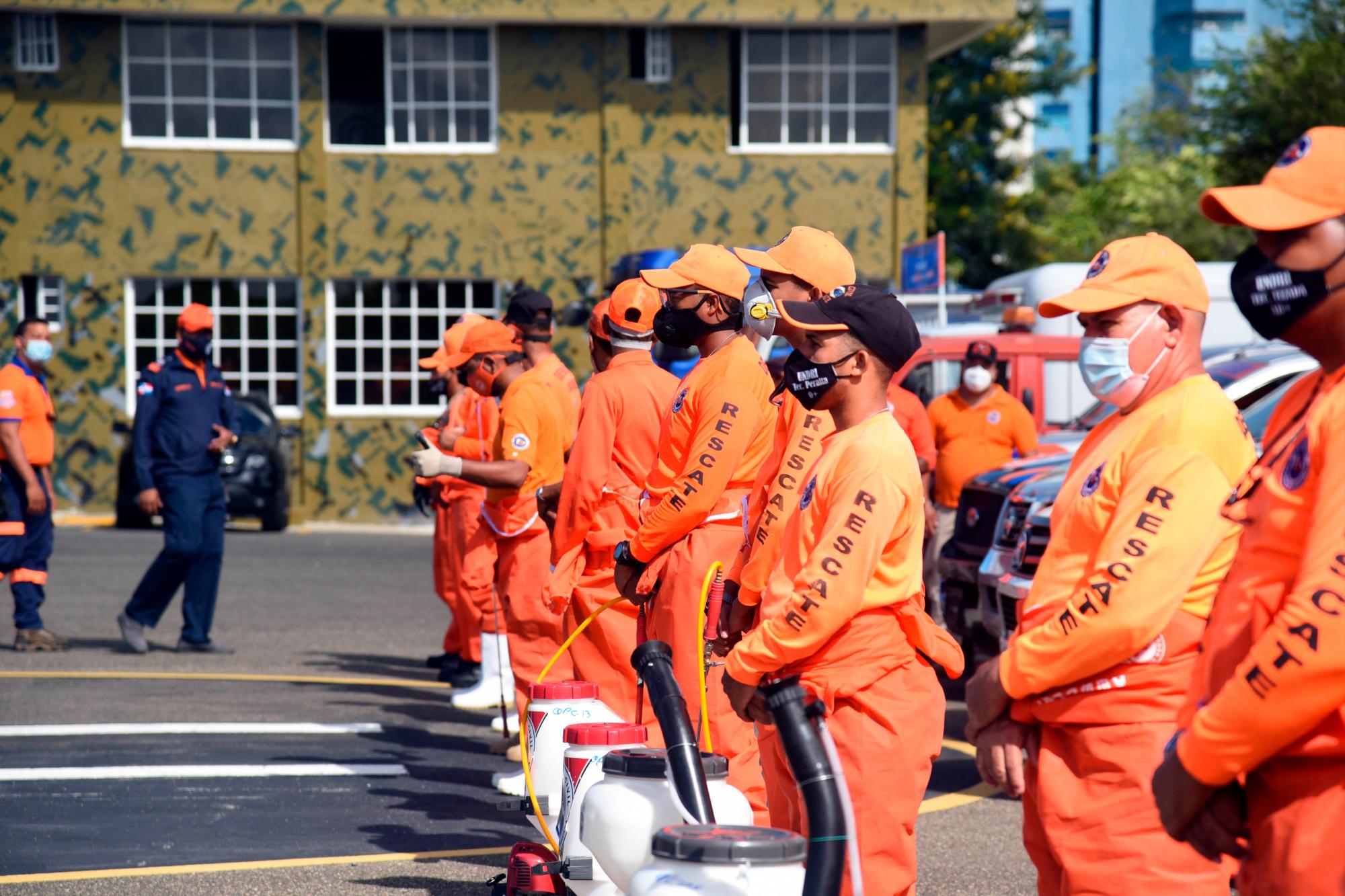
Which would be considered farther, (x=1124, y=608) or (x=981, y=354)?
(x=981, y=354)

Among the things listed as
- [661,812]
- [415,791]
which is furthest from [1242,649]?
[415,791]

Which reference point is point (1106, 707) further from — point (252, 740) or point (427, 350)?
point (427, 350)

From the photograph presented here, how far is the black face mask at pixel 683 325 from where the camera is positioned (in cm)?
566

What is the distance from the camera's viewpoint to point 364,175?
907 inches

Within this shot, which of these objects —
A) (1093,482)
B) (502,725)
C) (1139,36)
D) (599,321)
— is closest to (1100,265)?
(1093,482)

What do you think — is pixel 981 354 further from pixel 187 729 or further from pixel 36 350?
pixel 36 350

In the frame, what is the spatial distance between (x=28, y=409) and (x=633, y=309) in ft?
21.5

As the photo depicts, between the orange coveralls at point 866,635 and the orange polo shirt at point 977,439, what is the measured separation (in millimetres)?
7860

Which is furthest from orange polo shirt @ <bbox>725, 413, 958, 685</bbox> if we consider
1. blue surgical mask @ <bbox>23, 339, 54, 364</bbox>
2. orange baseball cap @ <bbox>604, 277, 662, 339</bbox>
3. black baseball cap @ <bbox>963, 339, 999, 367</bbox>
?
blue surgical mask @ <bbox>23, 339, 54, 364</bbox>

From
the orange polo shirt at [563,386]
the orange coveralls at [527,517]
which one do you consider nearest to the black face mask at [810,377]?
the orange coveralls at [527,517]

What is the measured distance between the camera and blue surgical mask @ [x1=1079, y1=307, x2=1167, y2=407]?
3453 millimetres

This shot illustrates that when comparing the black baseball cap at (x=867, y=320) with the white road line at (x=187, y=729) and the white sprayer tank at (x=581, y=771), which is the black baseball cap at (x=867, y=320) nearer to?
the white sprayer tank at (x=581, y=771)

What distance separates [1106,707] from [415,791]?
4.59 m

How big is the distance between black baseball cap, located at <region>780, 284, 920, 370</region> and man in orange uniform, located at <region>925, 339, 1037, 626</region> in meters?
7.62
